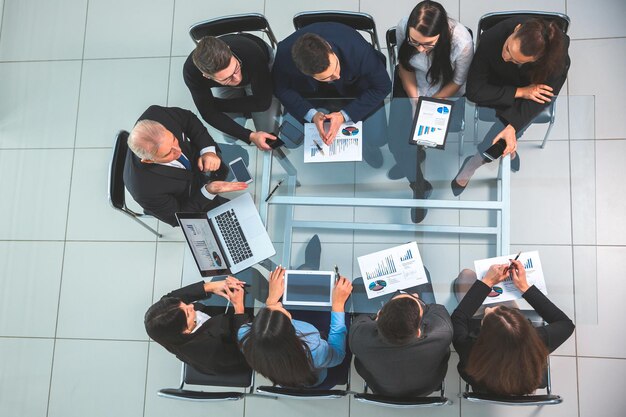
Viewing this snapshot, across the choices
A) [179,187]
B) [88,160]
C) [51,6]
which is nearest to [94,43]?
[51,6]

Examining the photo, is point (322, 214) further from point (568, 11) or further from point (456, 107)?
point (568, 11)

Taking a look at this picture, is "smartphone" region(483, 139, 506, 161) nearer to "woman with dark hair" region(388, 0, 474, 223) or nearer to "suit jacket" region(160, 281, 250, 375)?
"woman with dark hair" region(388, 0, 474, 223)

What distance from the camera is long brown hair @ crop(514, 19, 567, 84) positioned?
2.15 meters

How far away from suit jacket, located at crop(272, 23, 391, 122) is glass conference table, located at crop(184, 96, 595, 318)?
111mm

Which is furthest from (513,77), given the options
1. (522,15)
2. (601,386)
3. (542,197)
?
(601,386)

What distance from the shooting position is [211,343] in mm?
2346

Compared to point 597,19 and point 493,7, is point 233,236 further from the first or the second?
point 597,19

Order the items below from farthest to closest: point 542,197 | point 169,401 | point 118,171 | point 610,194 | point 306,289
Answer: point 169,401 < point 610,194 < point 118,171 < point 306,289 < point 542,197

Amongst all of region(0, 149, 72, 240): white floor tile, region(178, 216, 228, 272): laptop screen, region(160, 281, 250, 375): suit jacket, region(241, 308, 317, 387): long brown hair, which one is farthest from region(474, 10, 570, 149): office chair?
region(0, 149, 72, 240): white floor tile

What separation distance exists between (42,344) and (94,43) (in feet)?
7.34

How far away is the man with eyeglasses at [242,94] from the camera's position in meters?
2.52

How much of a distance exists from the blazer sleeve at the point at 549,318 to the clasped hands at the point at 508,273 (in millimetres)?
40

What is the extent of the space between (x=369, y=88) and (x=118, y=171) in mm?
1429

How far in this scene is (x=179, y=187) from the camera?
256 cm
